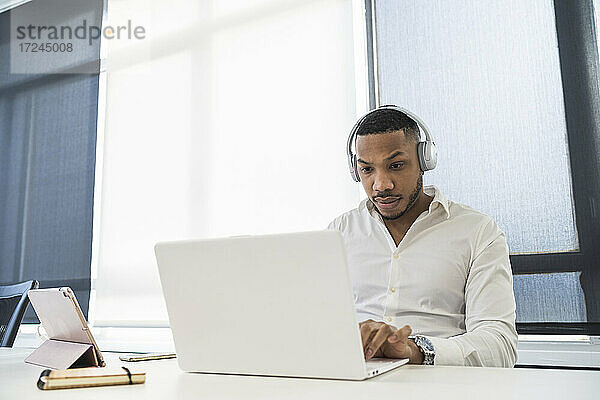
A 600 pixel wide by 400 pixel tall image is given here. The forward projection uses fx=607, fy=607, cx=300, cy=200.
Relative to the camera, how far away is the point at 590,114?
1.83m

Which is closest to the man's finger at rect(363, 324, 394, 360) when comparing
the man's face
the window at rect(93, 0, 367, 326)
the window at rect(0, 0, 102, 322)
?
the man's face

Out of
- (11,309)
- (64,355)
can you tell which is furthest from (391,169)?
(11,309)

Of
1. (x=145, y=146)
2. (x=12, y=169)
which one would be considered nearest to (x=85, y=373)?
(x=145, y=146)

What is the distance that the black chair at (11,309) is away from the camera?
1.88 meters

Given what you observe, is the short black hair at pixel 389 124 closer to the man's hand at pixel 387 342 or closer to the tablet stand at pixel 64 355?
the man's hand at pixel 387 342

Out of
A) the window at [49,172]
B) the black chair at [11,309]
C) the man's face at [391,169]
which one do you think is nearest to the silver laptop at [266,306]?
the man's face at [391,169]

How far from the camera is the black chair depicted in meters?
1.88

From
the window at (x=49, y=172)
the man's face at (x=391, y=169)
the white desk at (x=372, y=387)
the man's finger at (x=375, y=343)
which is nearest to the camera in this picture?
the white desk at (x=372, y=387)

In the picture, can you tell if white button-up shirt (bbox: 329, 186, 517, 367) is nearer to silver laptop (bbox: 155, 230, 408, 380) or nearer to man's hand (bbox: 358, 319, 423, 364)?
man's hand (bbox: 358, 319, 423, 364)

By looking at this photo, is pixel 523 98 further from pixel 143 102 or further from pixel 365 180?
pixel 143 102

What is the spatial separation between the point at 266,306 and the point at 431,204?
819 mm

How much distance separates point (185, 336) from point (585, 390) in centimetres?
58

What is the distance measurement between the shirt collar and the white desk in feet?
2.15

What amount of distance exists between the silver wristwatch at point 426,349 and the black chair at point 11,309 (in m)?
1.35
